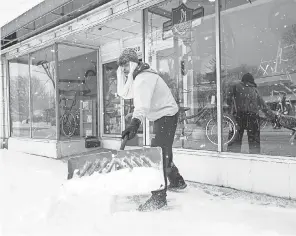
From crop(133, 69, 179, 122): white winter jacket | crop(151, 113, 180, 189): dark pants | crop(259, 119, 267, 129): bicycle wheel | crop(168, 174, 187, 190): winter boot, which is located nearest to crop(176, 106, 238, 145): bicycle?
crop(259, 119, 267, 129): bicycle wheel

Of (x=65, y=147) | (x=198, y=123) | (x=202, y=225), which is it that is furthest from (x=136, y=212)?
(x=65, y=147)

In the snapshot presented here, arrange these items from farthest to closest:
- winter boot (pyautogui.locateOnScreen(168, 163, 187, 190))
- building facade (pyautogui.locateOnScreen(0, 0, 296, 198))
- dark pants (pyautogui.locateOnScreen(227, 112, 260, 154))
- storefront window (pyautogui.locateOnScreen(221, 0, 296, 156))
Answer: storefront window (pyautogui.locateOnScreen(221, 0, 296, 156))
dark pants (pyautogui.locateOnScreen(227, 112, 260, 154))
building facade (pyautogui.locateOnScreen(0, 0, 296, 198))
winter boot (pyautogui.locateOnScreen(168, 163, 187, 190))

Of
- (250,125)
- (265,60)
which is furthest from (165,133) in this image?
(265,60)

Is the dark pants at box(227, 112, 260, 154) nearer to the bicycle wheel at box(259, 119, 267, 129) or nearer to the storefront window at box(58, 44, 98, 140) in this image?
the bicycle wheel at box(259, 119, 267, 129)

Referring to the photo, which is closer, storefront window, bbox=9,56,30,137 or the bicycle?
the bicycle

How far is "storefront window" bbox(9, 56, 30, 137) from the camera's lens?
29.0ft

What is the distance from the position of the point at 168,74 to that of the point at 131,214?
3.93m

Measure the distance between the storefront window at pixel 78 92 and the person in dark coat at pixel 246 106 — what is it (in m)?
4.65

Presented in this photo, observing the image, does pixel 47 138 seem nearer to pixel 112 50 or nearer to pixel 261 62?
pixel 112 50

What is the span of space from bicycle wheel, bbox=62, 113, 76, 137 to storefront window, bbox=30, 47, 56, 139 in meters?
0.30

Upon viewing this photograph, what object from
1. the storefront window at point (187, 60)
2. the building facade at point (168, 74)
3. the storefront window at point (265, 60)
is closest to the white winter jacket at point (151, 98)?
the building facade at point (168, 74)

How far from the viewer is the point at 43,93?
27.1 feet

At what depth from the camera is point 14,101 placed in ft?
31.4

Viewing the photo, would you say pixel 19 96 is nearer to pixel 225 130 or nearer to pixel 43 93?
pixel 43 93
